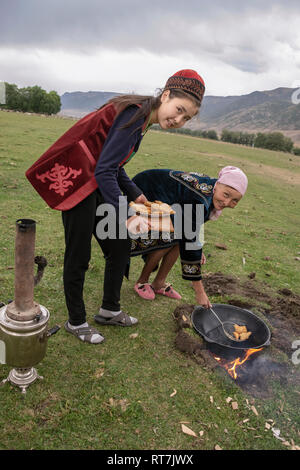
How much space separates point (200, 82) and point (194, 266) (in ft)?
5.34

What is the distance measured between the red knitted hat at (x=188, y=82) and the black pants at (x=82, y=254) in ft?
3.23

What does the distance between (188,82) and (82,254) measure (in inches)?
59.8

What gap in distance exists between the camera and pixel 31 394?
→ 2.47m

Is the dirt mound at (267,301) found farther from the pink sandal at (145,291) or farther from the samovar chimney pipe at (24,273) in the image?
the samovar chimney pipe at (24,273)

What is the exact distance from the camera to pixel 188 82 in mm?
2436

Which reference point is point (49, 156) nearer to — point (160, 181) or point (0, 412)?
point (160, 181)

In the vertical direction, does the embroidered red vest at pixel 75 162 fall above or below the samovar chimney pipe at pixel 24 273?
above

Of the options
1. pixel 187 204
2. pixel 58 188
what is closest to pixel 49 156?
pixel 58 188

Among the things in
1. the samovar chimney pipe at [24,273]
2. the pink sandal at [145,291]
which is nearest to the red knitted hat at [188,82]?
the samovar chimney pipe at [24,273]

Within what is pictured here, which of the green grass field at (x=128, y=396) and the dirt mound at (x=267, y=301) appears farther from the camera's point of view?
the dirt mound at (x=267, y=301)

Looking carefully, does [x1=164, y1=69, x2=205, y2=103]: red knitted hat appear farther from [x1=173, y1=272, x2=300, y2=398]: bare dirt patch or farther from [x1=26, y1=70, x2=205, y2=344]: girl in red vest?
[x1=173, y1=272, x2=300, y2=398]: bare dirt patch

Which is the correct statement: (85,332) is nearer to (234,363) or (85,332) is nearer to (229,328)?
(234,363)

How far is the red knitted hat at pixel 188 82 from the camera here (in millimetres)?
2438

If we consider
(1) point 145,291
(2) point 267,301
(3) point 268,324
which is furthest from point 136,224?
(2) point 267,301
